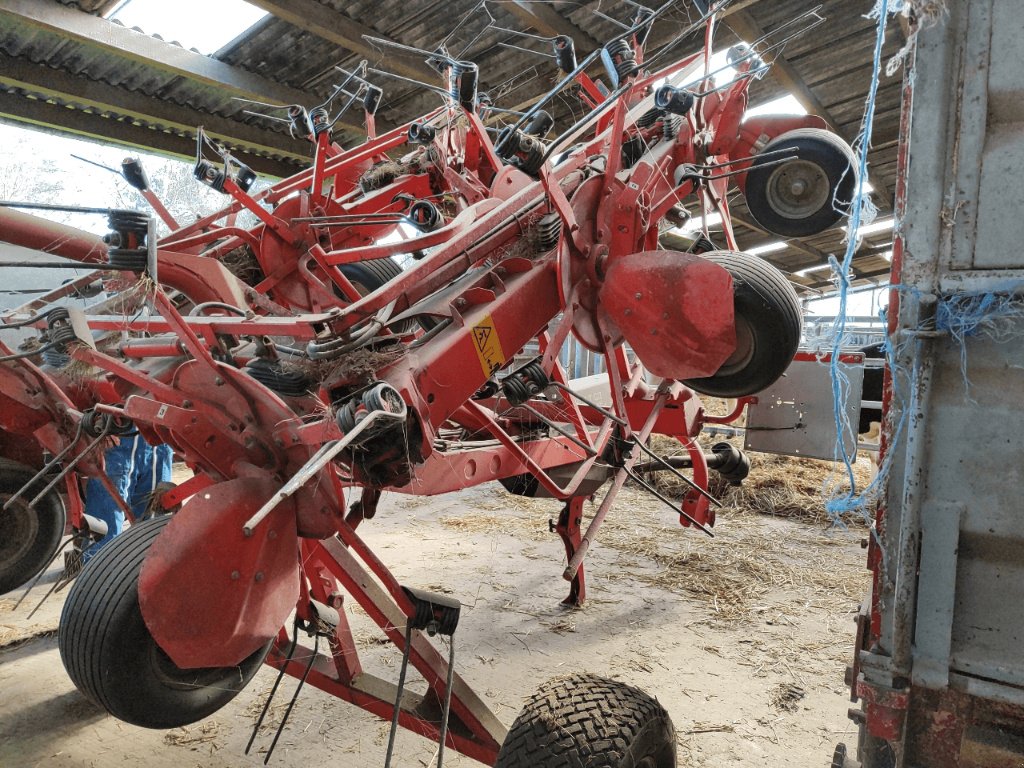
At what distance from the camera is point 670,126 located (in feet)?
10.6

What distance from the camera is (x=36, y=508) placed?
3416 millimetres

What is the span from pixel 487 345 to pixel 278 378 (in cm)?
73

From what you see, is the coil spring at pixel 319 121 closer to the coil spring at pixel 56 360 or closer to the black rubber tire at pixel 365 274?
the black rubber tire at pixel 365 274

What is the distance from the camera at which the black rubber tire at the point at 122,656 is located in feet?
6.35

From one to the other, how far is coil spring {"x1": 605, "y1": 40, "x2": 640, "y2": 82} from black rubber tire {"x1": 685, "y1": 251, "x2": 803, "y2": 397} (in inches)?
33.7

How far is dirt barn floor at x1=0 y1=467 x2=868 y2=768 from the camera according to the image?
2.84 m

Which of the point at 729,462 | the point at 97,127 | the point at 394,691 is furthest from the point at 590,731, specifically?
the point at 97,127

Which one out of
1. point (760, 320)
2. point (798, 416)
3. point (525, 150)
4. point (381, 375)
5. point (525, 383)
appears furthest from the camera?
point (798, 416)

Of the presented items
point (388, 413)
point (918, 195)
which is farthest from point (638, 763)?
point (918, 195)

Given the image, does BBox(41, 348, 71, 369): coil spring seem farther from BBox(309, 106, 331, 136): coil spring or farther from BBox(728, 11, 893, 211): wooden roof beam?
BBox(728, 11, 893, 211): wooden roof beam

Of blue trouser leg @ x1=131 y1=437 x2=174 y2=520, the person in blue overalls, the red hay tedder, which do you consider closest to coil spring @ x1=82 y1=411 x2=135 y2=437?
the red hay tedder

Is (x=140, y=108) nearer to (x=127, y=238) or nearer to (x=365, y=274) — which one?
(x=365, y=274)

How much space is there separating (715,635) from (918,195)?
10.8 ft

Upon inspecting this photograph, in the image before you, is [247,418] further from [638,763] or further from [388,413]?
[638,763]
